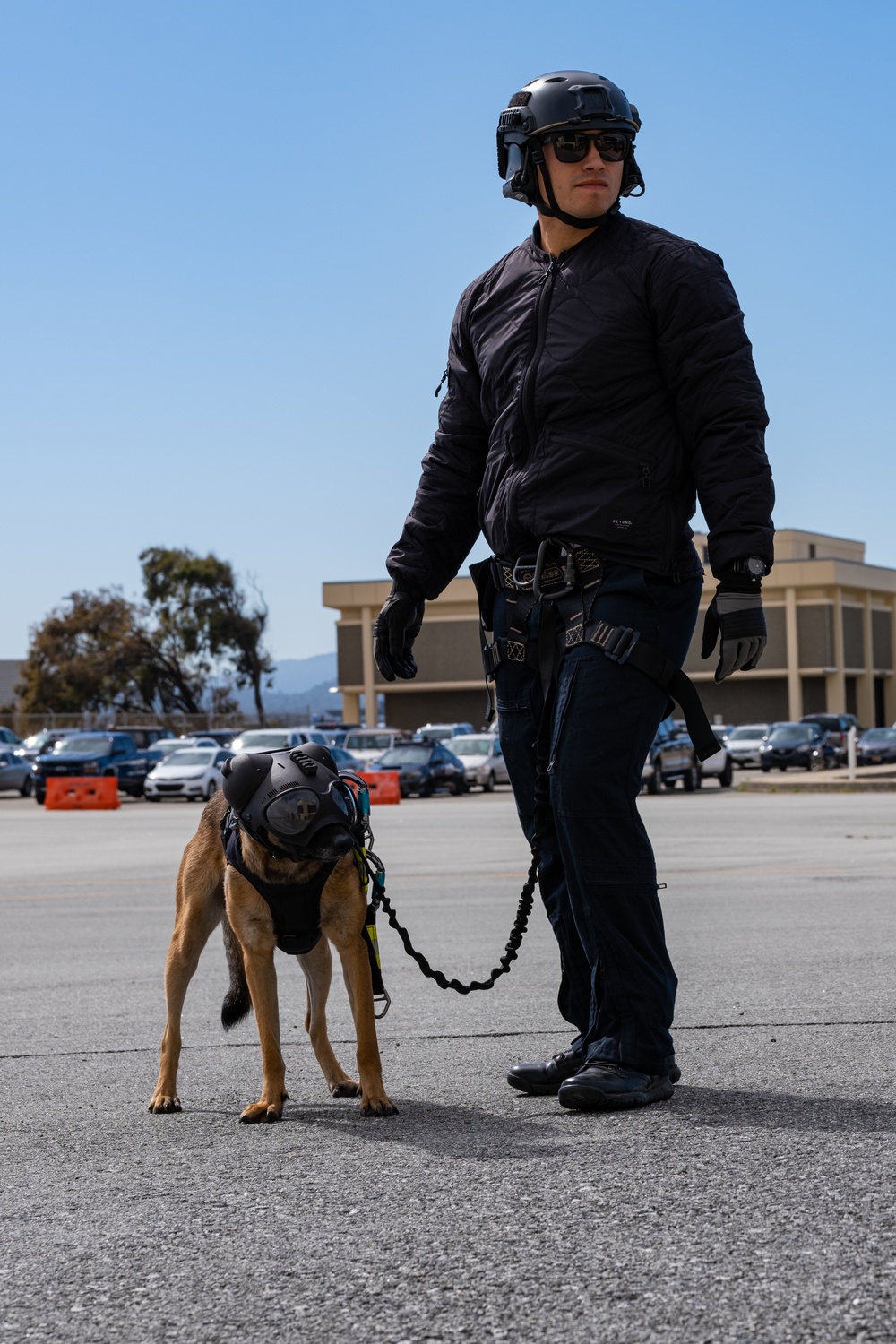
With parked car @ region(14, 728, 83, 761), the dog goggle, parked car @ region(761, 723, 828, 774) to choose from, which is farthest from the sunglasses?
parked car @ region(14, 728, 83, 761)

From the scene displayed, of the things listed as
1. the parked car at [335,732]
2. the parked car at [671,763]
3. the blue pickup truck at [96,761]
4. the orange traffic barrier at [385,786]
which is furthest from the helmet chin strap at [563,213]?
the parked car at [335,732]

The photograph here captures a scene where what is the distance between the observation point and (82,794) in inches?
1491

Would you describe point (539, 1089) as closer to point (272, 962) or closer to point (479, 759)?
point (272, 962)

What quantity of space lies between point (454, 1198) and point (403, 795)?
123ft

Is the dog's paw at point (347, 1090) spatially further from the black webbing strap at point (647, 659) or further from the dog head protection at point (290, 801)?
the black webbing strap at point (647, 659)

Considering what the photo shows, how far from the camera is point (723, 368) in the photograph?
4238 millimetres

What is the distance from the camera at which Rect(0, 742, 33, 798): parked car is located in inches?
1747

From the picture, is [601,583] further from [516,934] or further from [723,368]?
[516,934]

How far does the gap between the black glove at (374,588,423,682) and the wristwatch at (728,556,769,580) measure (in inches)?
41.0

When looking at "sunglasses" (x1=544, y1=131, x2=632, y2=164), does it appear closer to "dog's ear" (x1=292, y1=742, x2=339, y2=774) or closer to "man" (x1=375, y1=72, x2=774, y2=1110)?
"man" (x1=375, y1=72, x2=774, y2=1110)

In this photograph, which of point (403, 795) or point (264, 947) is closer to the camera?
point (264, 947)

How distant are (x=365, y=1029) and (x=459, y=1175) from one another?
2.89 feet

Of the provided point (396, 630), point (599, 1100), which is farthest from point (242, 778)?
point (599, 1100)

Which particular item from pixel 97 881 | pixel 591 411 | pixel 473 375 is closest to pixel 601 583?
pixel 591 411
